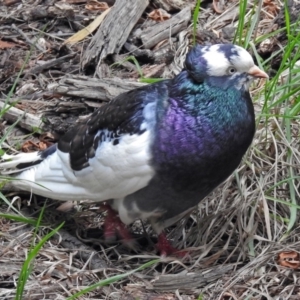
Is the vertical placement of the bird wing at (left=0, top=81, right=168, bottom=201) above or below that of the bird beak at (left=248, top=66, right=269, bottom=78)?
below

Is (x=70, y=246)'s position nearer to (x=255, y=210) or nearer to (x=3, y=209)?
(x=3, y=209)

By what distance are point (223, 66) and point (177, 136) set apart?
13.8 inches

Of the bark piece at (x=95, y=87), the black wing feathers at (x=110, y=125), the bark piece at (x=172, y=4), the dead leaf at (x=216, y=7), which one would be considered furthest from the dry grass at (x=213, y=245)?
the bark piece at (x=172, y=4)

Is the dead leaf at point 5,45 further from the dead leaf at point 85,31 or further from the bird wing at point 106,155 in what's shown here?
the bird wing at point 106,155

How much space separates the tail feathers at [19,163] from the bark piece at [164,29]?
135 cm

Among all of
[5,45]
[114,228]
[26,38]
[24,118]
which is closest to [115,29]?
[26,38]

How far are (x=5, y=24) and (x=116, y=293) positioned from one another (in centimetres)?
267

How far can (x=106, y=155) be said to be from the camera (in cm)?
427

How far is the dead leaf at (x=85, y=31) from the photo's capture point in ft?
19.9

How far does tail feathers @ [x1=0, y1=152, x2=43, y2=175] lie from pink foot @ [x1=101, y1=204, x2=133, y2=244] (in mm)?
451

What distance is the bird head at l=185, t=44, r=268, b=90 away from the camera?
159 inches

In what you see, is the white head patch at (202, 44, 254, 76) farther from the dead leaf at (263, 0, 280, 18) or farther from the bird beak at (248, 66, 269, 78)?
the dead leaf at (263, 0, 280, 18)

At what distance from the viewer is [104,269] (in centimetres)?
441

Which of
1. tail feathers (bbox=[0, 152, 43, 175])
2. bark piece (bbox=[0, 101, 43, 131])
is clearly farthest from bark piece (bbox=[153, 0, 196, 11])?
tail feathers (bbox=[0, 152, 43, 175])
